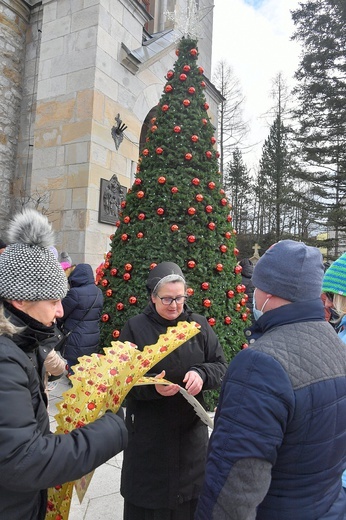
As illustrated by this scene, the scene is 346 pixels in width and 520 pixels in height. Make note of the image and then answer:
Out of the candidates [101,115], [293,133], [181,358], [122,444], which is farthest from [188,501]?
[293,133]

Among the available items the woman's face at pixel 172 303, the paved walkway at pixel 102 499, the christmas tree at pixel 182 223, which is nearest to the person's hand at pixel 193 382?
the woman's face at pixel 172 303

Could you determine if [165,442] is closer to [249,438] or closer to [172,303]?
[172,303]

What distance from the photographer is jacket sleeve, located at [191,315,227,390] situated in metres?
2.42

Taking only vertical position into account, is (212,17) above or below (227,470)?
above

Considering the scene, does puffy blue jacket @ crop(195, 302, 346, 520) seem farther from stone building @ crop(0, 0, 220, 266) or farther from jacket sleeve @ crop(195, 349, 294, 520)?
stone building @ crop(0, 0, 220, 266)

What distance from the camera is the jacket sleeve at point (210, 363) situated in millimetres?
2420

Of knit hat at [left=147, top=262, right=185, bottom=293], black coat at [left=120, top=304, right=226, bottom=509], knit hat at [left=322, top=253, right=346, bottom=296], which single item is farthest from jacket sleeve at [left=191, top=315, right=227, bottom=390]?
knit hat at [left=322, top=253, right=346, bottom=296]

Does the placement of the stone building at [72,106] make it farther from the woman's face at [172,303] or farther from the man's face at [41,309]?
the man's face at [41,309]

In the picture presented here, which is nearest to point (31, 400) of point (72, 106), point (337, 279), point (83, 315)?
point (337, 279)

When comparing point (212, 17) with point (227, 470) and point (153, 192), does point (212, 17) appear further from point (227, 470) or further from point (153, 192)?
point (227, 470)

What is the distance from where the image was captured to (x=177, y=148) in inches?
196

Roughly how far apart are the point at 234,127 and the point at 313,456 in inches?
1211

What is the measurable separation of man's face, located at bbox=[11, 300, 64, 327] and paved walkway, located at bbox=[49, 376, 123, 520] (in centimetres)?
226

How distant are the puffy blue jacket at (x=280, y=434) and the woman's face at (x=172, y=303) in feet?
3.84
